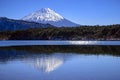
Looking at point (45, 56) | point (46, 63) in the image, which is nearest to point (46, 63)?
point (46, 63)

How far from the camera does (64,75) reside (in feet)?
71.7

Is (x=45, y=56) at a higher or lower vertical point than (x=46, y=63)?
lower

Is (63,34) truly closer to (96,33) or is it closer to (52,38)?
(52,38)

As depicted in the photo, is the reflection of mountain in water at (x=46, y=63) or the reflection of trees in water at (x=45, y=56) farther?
the reflection of trees in water at (x=45, y=56)

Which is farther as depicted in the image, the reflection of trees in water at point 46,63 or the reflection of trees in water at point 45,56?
the reflection of trees in water at point 45,56

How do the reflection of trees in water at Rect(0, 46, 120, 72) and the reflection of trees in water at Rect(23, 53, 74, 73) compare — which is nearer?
the reflection of trees in water at Rect(23, 53, 74, 73)

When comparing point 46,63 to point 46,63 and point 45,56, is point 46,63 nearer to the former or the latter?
point 46,63

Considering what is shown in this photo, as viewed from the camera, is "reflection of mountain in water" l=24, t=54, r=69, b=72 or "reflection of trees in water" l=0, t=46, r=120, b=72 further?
"reflection of trees in water" l=0, t=46, r=120, b=72

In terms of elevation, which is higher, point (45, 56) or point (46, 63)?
point (46, 63)

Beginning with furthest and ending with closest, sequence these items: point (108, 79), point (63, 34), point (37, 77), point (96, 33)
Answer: point (63, 34)
point (96, 33)
point (37, 77)
point (108, 79)

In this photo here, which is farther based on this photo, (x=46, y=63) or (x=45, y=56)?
(x=45, y=56)

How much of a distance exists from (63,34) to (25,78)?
175763mm

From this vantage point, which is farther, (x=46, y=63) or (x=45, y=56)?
(x=45, y=56)

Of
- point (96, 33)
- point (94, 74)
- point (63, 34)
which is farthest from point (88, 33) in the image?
point (94, 74)
